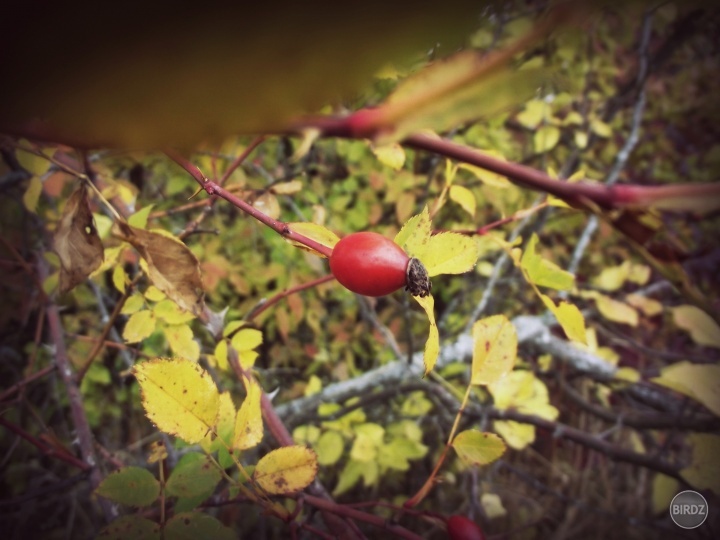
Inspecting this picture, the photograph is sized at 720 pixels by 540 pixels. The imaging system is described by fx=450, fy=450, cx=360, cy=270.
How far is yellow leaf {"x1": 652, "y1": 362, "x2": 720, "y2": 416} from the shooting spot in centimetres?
46

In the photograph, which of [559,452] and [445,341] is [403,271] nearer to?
[445,341]

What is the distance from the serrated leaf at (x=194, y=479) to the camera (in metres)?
0.45

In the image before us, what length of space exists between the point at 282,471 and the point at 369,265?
26 centimetres

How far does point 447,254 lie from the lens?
14.8 inches

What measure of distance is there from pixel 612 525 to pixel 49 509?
2.34 metres

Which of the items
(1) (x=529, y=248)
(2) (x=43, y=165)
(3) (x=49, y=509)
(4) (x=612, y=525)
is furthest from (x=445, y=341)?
(3) (x=49, y=509)

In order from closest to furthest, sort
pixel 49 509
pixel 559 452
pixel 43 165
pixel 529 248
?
pixel 529 248 < pixel 43 165 < pixel 49 509 < pixel 559 452

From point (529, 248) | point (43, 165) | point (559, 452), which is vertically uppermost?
point (43, 165)

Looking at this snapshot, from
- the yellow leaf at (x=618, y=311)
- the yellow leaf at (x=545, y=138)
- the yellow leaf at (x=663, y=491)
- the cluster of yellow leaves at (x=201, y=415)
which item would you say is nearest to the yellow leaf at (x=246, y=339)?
the cluster of yellow leaves at (x=201, y=415)

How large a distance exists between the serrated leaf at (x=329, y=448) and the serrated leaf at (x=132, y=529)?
2.50 feet

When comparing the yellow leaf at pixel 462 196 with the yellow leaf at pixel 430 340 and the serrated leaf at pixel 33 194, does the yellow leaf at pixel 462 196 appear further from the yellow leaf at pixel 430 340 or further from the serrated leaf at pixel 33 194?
the serrated leaf at pixel 33 194

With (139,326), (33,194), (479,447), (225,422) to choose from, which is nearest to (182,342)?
(139,326)

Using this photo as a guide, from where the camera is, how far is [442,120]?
11 cm

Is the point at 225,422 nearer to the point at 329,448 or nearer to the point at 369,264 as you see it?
the point at 369,264
